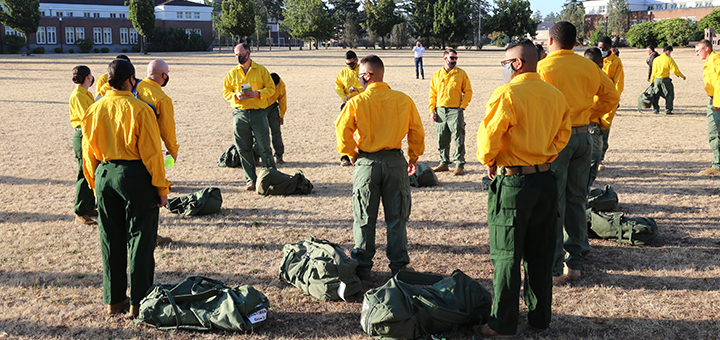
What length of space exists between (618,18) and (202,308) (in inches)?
3646

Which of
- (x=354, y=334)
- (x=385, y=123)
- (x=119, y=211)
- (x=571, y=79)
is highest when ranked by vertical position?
(x=571, y=79)

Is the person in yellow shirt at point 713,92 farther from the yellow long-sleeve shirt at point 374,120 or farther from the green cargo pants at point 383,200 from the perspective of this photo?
the green cargo pants at point 383,200

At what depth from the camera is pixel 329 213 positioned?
7.64m

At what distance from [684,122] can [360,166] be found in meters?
13.2

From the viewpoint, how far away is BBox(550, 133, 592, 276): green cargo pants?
4.89 metres

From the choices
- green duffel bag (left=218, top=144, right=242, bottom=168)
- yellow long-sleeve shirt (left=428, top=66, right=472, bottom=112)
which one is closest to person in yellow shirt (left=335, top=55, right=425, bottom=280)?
yellow long-sleeve shirt (left=428, top=66, right=472, bottom=112)

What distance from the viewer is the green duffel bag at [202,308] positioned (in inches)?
167

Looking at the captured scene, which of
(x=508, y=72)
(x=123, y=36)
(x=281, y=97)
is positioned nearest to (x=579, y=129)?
(x=508, y=72)

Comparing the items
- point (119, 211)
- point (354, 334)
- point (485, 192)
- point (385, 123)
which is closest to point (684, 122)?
point (485, 192)

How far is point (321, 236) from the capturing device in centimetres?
670

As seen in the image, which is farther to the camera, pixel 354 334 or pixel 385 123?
pixel 385 123

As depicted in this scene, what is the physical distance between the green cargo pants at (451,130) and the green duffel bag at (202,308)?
233 inches

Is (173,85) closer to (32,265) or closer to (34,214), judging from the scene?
(34,214)

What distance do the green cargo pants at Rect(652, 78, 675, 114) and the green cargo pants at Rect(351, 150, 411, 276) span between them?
14.1 meters
